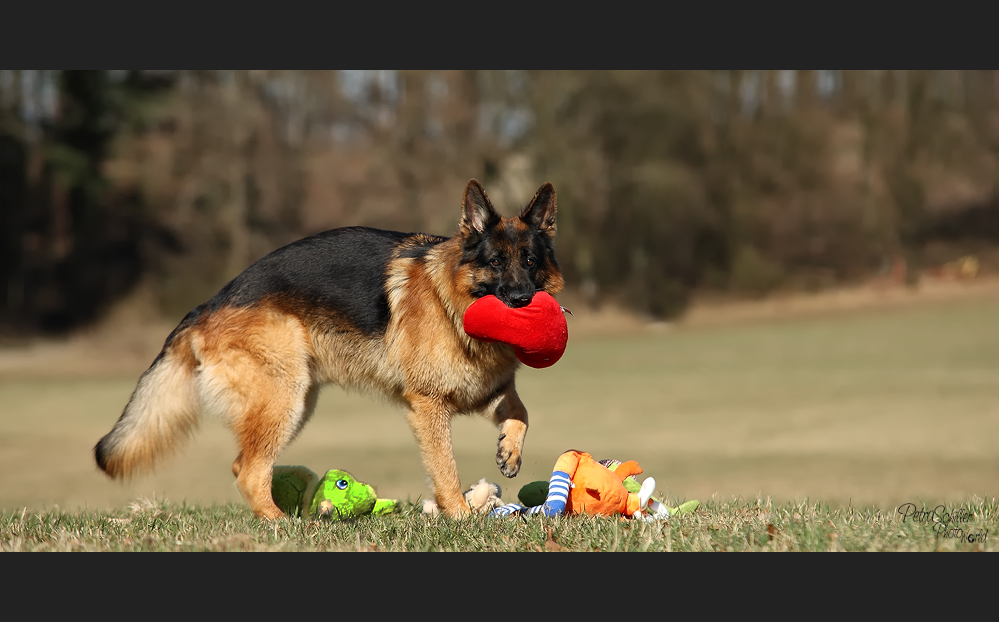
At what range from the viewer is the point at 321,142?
35.5 m

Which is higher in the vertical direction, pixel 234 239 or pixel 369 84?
pixel 369 84

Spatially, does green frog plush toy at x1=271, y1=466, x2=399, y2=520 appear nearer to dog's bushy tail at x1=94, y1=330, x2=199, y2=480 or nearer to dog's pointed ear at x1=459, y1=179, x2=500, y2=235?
dog's bushy tail at x1=94, y1=330, x2=199, y2=480

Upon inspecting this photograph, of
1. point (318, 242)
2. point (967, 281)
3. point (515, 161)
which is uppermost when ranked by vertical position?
point (515, 161)

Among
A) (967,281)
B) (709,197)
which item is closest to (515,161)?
(709,197)

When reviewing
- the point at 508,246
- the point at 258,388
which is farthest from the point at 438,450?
the point at 508,246

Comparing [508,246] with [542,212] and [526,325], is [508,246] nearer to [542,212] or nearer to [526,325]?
[542,212]

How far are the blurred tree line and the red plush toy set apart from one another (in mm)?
21946

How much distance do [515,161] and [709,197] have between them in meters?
7.49

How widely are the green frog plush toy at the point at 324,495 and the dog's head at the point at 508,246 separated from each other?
186 cm

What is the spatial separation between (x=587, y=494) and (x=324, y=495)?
2041mm

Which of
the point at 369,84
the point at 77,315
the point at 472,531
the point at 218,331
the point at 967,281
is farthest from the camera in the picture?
the point at 369,84

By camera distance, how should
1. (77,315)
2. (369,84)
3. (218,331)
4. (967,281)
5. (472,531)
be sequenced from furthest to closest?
(369,84) → (77,315) → (967,281) → (218,331) → (472,531)

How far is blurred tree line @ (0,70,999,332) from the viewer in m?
28.6

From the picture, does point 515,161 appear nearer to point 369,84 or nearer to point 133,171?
point 369,84
